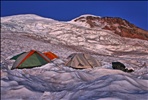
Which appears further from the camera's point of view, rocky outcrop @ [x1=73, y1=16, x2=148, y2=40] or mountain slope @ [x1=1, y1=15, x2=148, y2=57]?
rocky outcrop @ [x1=73, y1=16, x2=148, y2=40]

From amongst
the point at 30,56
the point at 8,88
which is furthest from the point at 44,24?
the point at 8,88

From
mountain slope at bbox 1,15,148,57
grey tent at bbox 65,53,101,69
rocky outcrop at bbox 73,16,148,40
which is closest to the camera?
grey tent at bbox 65,53,101,69

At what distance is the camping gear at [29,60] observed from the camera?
33.7 ft

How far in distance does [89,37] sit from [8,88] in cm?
2794

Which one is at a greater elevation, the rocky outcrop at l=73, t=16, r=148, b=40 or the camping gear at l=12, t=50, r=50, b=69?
the rocky outcrop at l=73, t=16, r=148, b=40

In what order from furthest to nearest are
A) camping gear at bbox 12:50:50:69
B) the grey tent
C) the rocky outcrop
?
the rocky outcrop < the grey tent < camping gear at bbox 12:50:50:69

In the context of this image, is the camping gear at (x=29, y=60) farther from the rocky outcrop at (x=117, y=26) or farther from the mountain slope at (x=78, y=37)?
the rocky outcrop at (x=117, y=26)

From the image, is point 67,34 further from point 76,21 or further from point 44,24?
point 76,21

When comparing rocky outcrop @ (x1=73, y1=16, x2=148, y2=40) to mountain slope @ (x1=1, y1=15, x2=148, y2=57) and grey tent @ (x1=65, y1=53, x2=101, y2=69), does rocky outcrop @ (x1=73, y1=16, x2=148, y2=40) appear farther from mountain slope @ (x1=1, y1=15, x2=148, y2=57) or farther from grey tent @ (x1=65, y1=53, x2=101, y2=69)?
grey tent @ (x1=65, y1=53, x2=101, y2=69)

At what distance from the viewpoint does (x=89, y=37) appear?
108ft

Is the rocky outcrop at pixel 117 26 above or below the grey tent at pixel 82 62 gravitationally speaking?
above

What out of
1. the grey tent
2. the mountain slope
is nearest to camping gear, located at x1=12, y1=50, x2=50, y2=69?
the grey tent

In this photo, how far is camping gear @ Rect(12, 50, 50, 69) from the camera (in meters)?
10.3

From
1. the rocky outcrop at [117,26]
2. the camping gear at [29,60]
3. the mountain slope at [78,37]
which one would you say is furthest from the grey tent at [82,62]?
the rocky outcrop at [117,26]
